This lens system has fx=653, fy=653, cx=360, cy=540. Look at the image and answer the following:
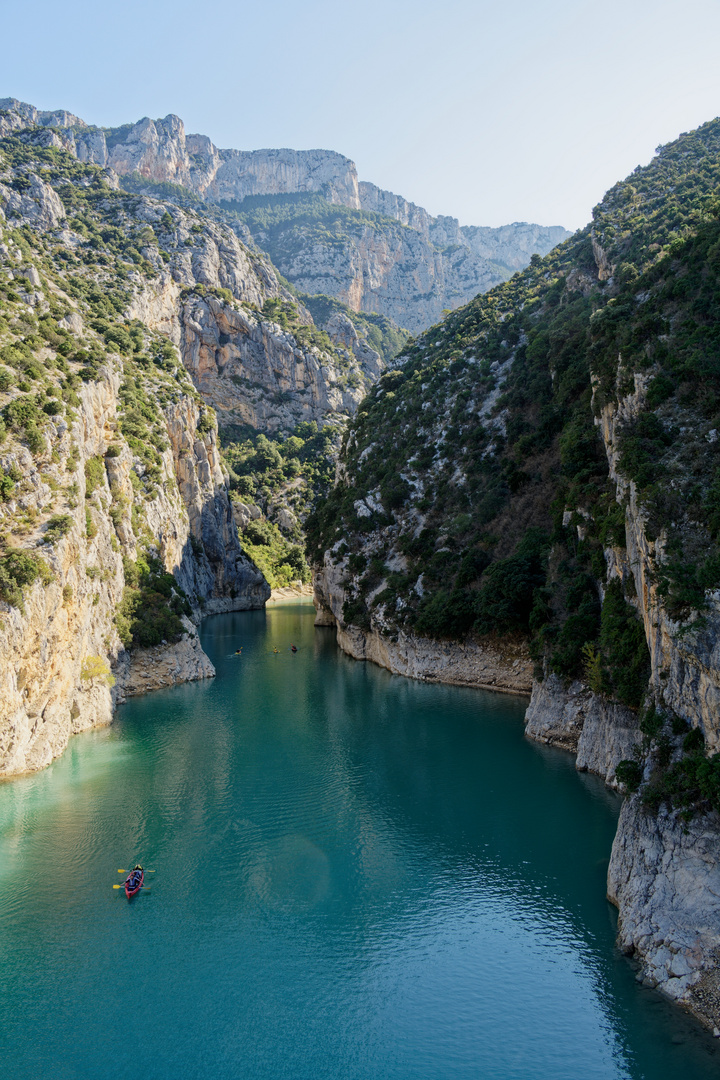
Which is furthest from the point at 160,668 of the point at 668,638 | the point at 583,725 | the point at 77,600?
the point at 668,638

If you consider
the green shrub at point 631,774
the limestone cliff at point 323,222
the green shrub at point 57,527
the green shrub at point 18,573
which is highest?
the limestone cliff at point 323,222

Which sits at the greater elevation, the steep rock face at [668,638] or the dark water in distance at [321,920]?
the steep rock face at [668,638]

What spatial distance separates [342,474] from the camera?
72188 millimetres

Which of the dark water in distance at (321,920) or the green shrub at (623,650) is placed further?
the green shrub at (623,650)

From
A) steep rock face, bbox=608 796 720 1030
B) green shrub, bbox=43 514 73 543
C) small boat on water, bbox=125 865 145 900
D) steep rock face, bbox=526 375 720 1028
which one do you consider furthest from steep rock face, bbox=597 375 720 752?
green shrub, bbox=43 514 73 543

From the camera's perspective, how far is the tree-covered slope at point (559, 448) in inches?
998

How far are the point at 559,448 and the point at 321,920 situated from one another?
1347 inches

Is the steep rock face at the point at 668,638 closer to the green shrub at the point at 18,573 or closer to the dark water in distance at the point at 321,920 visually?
the dark water in distance at the point at 321,920

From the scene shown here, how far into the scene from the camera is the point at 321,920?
19.2 m

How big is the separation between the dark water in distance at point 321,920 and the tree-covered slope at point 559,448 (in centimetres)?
824

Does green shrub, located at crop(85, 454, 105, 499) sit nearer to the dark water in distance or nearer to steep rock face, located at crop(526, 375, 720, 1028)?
the dark water in distance

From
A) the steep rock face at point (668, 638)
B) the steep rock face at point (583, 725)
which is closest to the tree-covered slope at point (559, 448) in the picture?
the steep rock face at point (668, 638)

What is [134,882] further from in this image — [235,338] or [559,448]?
[235,338]

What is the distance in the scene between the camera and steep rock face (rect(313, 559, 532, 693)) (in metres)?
43.1
